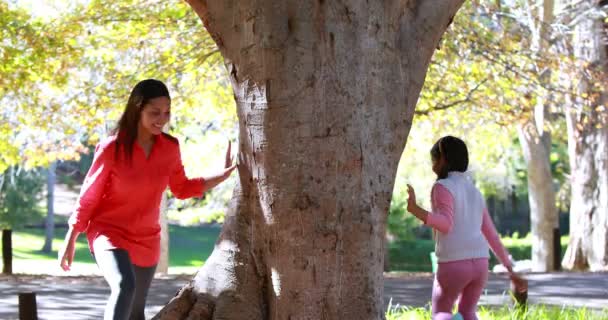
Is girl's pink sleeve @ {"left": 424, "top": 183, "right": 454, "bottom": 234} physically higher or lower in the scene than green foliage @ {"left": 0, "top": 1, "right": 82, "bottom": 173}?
lower

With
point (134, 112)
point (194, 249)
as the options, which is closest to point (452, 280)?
point (134, 112)

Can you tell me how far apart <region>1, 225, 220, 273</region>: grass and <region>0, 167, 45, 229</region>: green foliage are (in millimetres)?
1542

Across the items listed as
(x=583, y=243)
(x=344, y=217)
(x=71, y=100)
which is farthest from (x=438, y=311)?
(x=583, y=243)

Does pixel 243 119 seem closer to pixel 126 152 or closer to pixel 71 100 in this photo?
pixel 126 152

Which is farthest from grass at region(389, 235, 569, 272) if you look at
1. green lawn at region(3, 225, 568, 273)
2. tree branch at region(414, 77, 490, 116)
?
tree branch at region(414, 77, 490, 116)

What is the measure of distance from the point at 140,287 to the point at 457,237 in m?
1.93

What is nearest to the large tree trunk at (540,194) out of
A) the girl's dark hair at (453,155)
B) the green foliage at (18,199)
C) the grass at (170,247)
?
the grass at (170,247)

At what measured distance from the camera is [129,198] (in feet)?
17.9

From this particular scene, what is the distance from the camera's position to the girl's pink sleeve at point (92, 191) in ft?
17.6

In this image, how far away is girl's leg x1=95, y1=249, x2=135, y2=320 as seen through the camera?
17.1 feet

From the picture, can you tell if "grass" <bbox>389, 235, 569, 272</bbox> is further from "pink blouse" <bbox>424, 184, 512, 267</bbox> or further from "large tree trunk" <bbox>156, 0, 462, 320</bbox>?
"large tree trunk" <bbox>156, 0, 462, 320</bbox>

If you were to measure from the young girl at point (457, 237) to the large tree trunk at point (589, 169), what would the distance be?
1320 cm

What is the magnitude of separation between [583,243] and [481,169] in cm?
1608

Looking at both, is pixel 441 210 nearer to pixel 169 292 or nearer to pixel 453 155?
pixel 453 155
